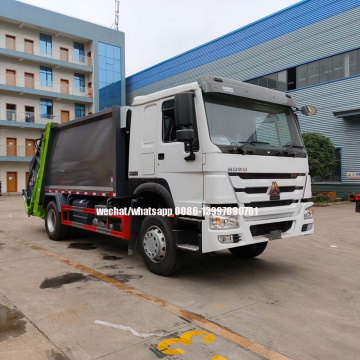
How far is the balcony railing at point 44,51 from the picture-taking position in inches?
1325

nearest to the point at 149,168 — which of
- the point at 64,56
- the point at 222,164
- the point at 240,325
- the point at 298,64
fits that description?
the point at 222,164

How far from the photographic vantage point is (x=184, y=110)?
4.63m

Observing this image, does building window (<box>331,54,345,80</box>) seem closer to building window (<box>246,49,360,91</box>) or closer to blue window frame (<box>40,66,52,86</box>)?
building window (<box>246,49,360,91</box>)

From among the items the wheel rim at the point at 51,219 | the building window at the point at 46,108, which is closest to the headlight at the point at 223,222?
the wheel rim at the point at 51,219

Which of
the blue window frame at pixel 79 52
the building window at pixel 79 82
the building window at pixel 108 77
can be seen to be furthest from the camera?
the building window at pixel 108 77

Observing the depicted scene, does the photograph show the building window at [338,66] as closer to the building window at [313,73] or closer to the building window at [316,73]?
the building window at [316,73]

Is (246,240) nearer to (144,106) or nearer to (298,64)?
(144,106)

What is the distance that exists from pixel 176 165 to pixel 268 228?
1656 millimetres

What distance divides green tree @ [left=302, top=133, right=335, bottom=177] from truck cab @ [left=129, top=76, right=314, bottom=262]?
492 inches

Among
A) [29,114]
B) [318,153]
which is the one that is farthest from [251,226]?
[29,114]

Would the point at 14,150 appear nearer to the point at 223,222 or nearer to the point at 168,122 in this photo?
the point at 168,122

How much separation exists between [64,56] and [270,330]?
3916cm

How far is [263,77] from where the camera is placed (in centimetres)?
2475

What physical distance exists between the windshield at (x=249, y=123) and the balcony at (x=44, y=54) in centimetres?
3393
